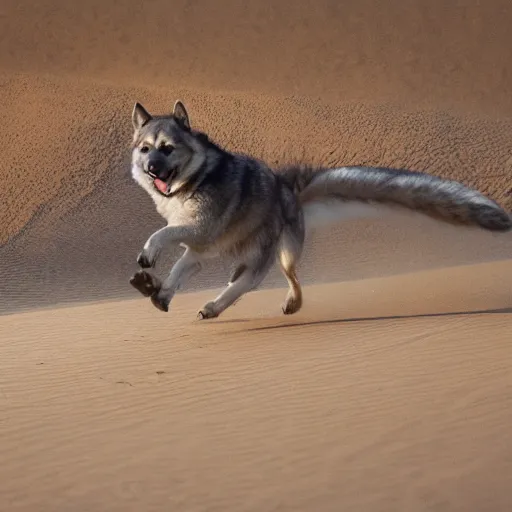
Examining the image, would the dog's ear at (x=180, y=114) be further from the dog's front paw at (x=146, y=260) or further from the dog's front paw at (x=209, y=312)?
the dog's front paw at (x=209, y=312)

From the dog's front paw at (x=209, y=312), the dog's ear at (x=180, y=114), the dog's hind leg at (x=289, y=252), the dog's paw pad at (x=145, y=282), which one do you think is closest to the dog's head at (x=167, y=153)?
the dog's ear at (x=180, y=114)

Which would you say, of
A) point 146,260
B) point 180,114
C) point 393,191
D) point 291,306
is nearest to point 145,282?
point 146,260

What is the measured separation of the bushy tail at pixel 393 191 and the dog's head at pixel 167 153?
3.64 ft

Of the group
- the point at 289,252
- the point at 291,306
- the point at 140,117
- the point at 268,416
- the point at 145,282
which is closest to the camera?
the point at 268,416

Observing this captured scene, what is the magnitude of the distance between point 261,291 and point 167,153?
6.19 metres

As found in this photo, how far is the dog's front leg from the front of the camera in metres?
7.53

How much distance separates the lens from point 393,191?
8500 millimetres

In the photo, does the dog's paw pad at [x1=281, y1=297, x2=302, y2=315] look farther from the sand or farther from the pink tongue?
the pink tongue

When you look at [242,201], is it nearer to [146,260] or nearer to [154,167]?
[154,167]

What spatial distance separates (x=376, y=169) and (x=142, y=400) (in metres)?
3.99

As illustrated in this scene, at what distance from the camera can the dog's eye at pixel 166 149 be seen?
26.3ft

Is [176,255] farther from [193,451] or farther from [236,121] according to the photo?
[193,451]

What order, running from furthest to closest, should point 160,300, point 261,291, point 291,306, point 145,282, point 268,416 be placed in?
point 261,291 < point 291,306 < point 160,300 < point 145,282 < point 268,416

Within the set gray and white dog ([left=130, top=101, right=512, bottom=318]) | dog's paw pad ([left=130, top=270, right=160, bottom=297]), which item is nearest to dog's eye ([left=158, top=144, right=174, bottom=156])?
gray and white dog ([left=130, top=101, right=512, bottom=318])
